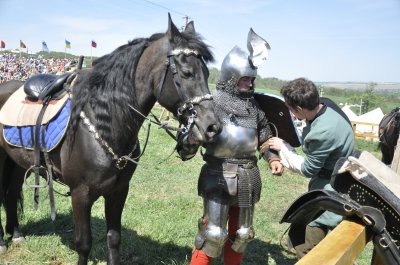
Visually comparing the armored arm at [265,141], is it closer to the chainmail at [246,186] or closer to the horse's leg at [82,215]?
the chainmail at [246,186]

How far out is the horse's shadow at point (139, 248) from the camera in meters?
3.68

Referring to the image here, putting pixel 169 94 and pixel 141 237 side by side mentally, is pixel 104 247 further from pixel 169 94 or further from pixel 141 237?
pixel 169 94

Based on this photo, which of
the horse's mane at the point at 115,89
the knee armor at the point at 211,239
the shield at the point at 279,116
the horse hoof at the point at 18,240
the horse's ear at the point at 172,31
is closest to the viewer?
the horse's ear at the point at 172,31

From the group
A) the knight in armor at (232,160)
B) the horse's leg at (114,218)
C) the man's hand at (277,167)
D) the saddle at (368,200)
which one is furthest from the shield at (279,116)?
the saddle at (368,200)

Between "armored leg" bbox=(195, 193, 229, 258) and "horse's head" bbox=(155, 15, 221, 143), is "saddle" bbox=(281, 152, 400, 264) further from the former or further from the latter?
"armored leg" bbox=(195, 193, 229, 258)

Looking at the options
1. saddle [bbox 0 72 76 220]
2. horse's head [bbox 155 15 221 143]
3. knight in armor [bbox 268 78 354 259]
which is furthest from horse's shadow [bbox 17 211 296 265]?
horse's head [bbox 155 15 221 143]

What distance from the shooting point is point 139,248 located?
3.84 m

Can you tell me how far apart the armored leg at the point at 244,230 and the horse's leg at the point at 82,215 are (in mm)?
1240

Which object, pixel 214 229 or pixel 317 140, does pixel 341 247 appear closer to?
pixel 317 140

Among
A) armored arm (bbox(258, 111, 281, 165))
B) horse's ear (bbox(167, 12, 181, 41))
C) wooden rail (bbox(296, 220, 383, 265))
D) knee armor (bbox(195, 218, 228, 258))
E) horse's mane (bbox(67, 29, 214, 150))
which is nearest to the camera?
wooden rail (bbox(296, 220, 383, 265))

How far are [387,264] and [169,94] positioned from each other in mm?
1695

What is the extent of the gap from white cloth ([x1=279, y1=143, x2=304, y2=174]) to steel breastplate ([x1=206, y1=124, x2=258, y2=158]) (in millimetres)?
263

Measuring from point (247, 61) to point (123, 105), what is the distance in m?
1.10

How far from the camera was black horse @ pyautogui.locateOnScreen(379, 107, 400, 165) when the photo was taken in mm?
6757
